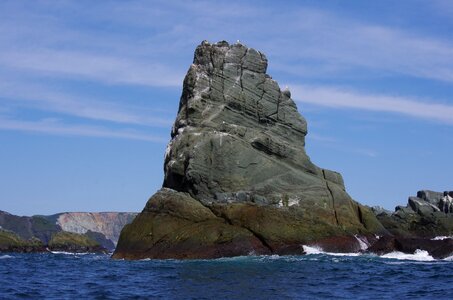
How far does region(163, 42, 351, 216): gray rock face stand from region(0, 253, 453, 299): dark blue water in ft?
33.7

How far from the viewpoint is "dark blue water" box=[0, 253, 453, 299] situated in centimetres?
3075

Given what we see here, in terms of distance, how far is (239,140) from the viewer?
6094 centimetres

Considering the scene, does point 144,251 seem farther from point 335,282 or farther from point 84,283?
point 335,282

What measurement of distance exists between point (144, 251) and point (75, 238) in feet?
259

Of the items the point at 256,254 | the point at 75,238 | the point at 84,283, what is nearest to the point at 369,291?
the point at 84,283

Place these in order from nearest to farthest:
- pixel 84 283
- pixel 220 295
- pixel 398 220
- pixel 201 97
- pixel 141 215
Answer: pixel 220 295 < pixel 84 283 < pixel 141 215 < pixel 201 97 < pixel 398 220

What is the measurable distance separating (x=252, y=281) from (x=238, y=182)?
23.4 m

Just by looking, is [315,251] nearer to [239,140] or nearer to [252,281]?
[239,140]

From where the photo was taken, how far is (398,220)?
76.4 m

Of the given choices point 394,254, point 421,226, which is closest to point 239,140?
point 394,254

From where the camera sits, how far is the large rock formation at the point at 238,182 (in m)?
54.1

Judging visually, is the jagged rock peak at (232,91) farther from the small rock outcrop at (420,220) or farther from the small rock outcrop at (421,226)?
the small rock outcrop at (420,220)

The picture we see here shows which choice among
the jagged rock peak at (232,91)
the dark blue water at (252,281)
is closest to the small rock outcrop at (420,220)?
the jagged rock peak at (232,91)

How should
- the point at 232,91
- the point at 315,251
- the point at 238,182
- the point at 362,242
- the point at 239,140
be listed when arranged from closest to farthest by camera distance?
1. the point at 315,251
2. the point at 362,242
3. the point at 238,182
4. the point at 239,140
5. the point at 232,91
